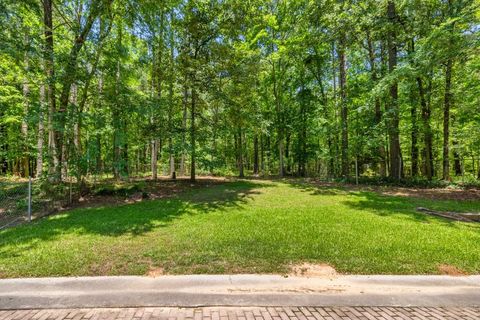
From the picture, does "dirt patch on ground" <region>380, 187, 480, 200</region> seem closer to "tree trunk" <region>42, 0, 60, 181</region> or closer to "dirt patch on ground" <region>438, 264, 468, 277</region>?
"dirt patch on ground" <region>438, 264, 468, 277</region>

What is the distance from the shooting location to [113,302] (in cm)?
319

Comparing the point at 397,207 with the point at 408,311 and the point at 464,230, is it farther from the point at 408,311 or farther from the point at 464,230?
the point at 408,311

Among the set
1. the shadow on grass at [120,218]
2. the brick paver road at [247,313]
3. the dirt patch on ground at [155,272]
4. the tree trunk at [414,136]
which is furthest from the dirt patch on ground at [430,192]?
the dirt patch on ground at [155,272]

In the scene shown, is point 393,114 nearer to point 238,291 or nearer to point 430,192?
point 430,192

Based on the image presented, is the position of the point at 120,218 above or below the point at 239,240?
above

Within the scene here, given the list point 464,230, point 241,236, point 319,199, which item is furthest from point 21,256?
point 464,230

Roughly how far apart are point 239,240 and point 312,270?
160cm

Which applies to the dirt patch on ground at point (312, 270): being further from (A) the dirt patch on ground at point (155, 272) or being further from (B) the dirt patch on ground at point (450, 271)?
(A) the dirt patch on ground at point (155, 272)

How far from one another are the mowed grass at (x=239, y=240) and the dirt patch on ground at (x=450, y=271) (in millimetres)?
77

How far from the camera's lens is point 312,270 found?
161 inches

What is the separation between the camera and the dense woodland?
26.8ft

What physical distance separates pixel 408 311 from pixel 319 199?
6265mm

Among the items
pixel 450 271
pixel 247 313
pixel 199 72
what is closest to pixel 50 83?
pixel 199 72

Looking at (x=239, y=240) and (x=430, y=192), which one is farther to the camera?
(x=430, y=192)
